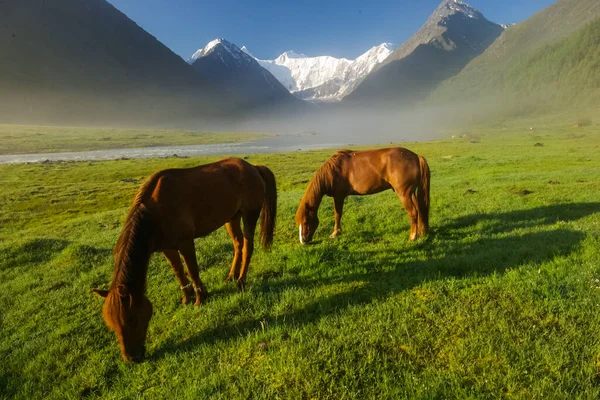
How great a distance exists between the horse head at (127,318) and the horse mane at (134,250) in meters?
0.14

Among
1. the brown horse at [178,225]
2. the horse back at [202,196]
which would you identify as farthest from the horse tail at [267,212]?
the horse back at [202,196]

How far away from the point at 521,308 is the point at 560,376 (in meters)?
1.35

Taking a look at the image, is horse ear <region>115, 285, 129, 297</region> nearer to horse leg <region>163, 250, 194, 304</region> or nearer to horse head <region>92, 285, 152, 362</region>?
horse head <region>92, 285, 152, 362</region>

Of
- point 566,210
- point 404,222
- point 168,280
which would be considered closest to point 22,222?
point 168,280

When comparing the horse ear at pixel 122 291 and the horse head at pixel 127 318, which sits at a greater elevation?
the horse ear at pixel 122 291

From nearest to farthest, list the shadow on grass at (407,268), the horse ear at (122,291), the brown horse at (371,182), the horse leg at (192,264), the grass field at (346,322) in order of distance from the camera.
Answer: the grass field at (346,322), the horse ear at (122,291), the shadow on grass at (407,268), the horse leg at (192,264), the brown horse at (371,182)

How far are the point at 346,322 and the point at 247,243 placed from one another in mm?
2974

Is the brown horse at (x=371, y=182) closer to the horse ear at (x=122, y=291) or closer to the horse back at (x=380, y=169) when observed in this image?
the horse back at (x=380, y=169)

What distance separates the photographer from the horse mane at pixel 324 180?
10172 millimetres

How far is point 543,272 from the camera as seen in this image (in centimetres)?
568

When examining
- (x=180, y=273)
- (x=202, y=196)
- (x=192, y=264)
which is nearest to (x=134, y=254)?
(x=192, y=264)

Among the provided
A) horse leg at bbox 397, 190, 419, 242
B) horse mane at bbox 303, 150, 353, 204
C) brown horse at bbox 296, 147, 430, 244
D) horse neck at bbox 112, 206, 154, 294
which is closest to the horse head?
horse neck at bbox 112, 206, 154, 294

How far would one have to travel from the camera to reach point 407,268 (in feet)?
22.1

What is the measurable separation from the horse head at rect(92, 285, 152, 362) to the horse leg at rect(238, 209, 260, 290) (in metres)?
2.15
